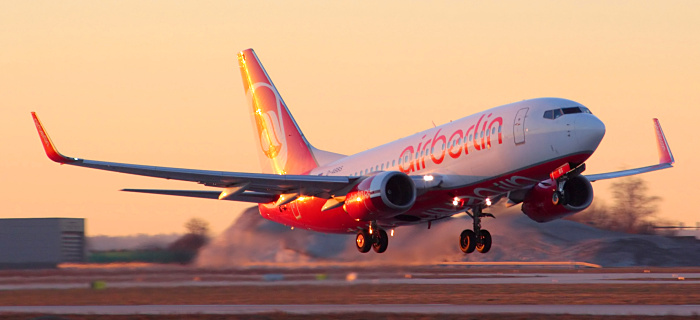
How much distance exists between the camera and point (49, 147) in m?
32.4

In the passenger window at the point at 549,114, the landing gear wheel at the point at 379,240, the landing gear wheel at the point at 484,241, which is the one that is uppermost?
the passenger window at the point at 549,114

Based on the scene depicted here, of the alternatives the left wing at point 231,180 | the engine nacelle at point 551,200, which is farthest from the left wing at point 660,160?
the left wing at point 231,180

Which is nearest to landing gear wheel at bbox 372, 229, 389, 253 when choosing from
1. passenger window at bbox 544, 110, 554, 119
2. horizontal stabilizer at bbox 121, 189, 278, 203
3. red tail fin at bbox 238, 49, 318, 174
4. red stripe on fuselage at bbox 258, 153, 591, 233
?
red stripe on fuselage at bbox 258, 153, 591, 233

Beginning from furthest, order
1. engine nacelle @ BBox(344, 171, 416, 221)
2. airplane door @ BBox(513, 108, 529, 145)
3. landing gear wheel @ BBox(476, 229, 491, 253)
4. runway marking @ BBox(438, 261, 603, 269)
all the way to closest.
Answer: runway marking @ BBox(438, 261, 603, 269)
landing gear wheel @ BBox(476, 229, 491, 253)
engine nacelle @ BBox(344, 171, 416, 221)
airplane door @ BBox(513, 108, 529, 145)

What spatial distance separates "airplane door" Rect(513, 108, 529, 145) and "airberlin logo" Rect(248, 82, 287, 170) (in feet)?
56.3

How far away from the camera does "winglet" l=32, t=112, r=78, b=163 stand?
106 feet

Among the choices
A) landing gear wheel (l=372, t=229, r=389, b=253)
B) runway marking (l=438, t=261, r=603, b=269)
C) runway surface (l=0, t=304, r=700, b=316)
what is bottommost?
runway surface (l=0, t=304, r=700, b=316)

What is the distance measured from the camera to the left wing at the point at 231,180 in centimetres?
3291

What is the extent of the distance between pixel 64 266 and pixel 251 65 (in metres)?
16.6

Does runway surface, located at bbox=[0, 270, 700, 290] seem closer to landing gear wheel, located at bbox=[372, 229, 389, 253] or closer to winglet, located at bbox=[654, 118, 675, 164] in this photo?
landing gear wheel, located at bbox=[372, 229, 389, 253]

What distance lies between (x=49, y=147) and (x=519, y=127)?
1596 cm

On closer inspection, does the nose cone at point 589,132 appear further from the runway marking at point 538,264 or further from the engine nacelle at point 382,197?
the runway marking at point 538,264

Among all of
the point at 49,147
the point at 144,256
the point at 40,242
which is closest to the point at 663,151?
the point at 49,147

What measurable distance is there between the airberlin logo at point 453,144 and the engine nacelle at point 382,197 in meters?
1.41
